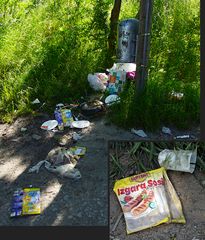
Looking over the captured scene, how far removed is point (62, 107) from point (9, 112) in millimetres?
594

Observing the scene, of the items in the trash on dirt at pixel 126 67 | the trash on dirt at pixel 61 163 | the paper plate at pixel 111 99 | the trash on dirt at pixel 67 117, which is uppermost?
the trash on dirt at pixel 126 67

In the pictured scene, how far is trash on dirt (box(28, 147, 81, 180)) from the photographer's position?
367 centimetres

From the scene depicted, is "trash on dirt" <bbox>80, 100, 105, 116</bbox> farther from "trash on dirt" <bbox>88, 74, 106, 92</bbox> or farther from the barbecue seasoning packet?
the barbecue seasoning packet

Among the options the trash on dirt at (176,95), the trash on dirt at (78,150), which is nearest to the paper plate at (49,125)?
the trash on dirt at (78,150)

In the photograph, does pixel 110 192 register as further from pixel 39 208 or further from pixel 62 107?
pixel 62 107

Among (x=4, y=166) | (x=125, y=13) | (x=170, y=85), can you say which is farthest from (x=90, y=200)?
(x=125, y=13)

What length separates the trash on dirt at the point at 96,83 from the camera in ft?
15.8

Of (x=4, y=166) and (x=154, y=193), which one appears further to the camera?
(x=4, y=166)

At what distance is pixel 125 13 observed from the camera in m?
Answer: 5.76

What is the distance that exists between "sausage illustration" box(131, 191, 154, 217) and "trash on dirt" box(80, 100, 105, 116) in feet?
5.61

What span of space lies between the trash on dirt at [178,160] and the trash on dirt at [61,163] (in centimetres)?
87

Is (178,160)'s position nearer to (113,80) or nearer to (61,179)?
(61,179)

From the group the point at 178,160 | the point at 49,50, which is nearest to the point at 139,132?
the point at 178,160

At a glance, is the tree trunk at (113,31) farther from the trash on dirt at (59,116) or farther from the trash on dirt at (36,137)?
the trash on dirt at (36,137)
